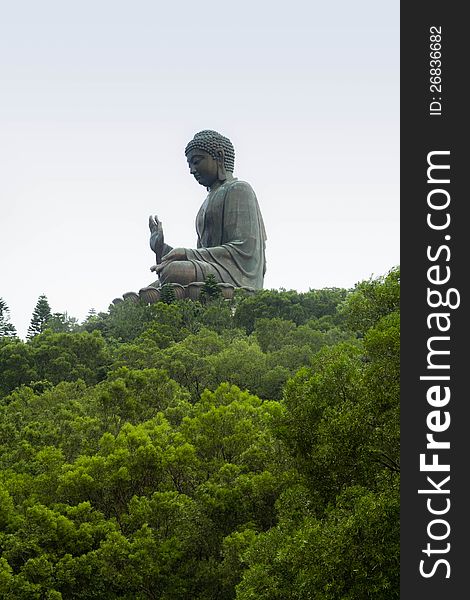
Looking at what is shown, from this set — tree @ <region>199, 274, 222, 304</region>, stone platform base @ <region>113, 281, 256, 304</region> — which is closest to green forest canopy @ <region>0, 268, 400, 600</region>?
tree @ <region>199, 274, 222, 304</region>

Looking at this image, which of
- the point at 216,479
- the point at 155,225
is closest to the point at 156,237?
the point at 155,225

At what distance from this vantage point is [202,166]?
36.8 m

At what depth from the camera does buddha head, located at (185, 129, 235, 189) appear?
3650 cm

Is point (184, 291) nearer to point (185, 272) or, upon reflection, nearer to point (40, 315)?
point (185, 272)

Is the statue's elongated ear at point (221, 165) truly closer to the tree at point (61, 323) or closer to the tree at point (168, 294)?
the tree at point (168, 294)

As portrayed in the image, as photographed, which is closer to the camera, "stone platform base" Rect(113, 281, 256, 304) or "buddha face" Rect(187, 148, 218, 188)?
"stone platform base" Rect(113, 281, 256, 304)

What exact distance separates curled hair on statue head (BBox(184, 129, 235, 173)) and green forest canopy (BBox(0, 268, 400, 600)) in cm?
1465

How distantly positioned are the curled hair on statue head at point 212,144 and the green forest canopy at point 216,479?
48.1 ft

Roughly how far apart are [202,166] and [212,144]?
81 centimetres

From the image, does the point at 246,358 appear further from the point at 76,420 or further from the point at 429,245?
the point at 429,245

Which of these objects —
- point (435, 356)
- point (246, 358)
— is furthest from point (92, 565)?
point (246, 358)

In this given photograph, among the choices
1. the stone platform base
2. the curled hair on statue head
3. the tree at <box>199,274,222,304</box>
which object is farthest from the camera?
the curled hair on statue head

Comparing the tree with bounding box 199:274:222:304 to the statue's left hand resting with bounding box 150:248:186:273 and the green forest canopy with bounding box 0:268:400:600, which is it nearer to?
the statue's left hand resting with bounding box 150:248:186:273

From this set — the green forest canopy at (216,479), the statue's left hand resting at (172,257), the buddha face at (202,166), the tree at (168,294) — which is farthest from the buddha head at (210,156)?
the green forest canopy at (216,479)
